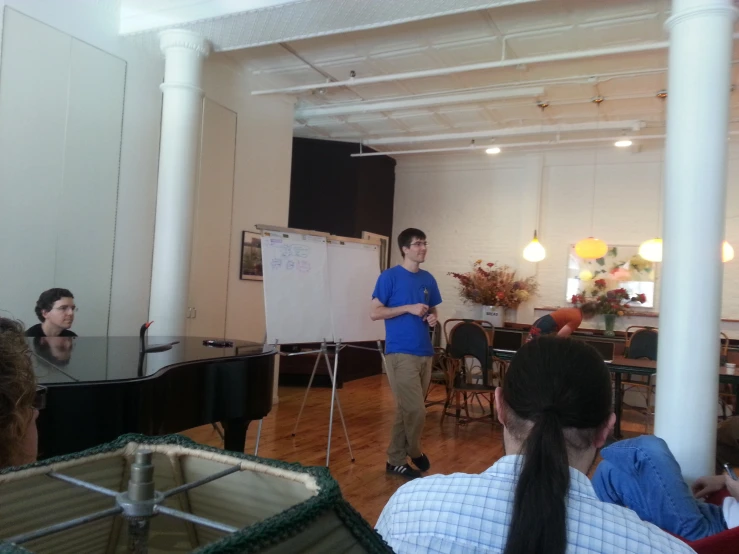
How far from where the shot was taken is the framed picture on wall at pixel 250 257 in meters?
5.95

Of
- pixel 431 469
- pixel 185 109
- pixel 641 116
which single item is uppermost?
pixel 641 116

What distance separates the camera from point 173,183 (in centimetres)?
478

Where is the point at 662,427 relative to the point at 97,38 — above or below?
below

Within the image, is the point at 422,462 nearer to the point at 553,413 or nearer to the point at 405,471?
the point at 405,471

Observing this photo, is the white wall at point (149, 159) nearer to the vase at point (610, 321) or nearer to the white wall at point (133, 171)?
the white wall at point (133, 171)

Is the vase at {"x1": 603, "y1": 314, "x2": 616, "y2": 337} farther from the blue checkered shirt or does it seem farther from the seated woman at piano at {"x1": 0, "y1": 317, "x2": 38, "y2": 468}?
the seated woman at piano at {"x1": 0, "y1": 317, "x2": 38, "y2": 468}

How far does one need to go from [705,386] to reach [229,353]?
2491 mm

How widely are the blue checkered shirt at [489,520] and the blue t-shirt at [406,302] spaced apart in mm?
2837

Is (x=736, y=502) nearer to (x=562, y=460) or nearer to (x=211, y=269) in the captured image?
(x=562, y=460)

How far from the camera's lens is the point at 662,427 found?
2.98 meters

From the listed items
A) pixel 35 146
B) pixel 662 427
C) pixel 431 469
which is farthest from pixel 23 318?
pixel 662 427

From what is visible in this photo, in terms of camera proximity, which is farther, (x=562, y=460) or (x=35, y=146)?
(x=35, y=146)

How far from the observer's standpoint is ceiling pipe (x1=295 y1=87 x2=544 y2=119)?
606 centimetres

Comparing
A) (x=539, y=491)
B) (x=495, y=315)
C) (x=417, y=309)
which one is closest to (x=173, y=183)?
(x=417, y=309)
